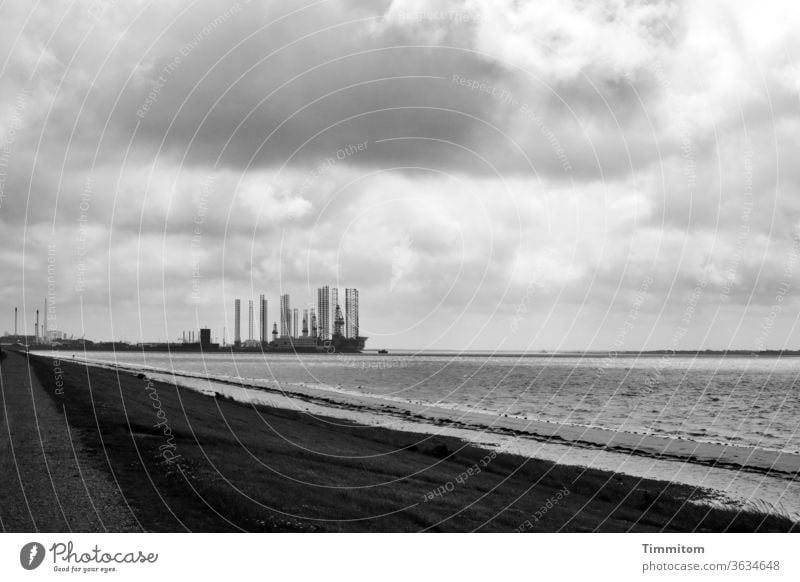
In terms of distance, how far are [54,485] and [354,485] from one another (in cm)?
839

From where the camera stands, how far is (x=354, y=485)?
67.9ft

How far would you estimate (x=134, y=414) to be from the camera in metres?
29.6

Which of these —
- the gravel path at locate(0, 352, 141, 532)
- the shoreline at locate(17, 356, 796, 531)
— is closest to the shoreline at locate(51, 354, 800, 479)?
the shoreline at locate(17, 356, 796, 531)

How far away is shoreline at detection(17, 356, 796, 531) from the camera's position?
15.9 m

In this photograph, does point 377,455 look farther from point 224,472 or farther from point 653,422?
point 653,422

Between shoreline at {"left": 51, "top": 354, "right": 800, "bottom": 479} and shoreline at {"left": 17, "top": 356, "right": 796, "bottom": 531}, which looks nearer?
shoreline at {"left": 17, "top": 356, "right": 796, "bottom": 531}

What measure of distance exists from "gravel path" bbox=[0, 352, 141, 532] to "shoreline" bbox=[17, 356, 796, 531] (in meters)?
0.64

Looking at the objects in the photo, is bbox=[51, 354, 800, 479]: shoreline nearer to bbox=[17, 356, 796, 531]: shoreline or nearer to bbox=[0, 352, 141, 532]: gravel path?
bbox=[17, 356, 796, 531]: shoreline

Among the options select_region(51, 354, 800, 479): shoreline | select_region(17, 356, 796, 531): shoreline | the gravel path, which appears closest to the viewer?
the gravel path

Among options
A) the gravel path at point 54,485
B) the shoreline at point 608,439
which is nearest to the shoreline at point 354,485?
the gravel path at point 54,485

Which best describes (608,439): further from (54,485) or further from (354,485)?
(54,485)

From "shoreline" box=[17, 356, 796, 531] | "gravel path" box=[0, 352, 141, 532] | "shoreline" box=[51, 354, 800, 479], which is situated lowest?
"shoreline" box=[51, 354, 800, 479]
